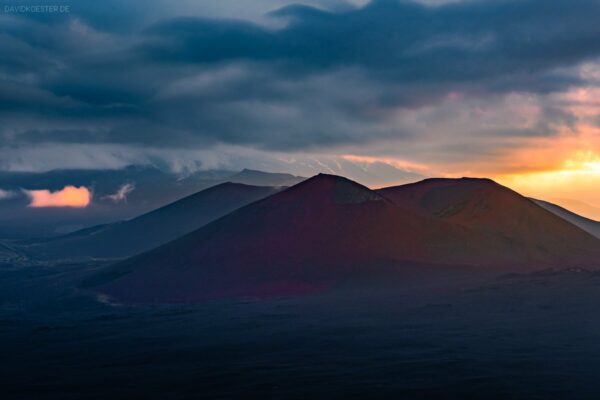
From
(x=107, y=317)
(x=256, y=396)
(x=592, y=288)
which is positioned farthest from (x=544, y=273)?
(x=256, y=396)

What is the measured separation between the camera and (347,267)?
96.9 metres

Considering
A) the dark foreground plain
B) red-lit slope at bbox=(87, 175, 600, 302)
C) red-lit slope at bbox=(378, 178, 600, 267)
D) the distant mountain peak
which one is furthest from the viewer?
the distant mountain peak

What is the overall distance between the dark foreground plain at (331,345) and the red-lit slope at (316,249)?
10230 millimetres

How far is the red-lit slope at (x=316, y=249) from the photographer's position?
312 ft

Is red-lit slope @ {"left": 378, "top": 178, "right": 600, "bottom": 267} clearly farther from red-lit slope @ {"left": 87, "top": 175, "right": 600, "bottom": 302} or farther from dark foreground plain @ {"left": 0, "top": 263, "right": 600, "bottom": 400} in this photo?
dark foreground plain @ {"left": 0, "top": 263, "right": 600, "bottom": 400}

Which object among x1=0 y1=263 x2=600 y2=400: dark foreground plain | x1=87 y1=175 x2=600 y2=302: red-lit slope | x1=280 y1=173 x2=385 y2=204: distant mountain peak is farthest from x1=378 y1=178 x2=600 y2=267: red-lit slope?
x1=0 y1=263 x2=600 y2=400: dark foreground plain

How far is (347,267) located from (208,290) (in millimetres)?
18798

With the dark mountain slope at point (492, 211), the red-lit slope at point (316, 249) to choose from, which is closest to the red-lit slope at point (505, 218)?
the dark mountain slope at point (492, 211)

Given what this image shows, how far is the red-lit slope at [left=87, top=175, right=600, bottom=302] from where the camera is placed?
95.1 meters

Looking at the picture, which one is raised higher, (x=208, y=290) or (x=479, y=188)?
(x=479, y=188)

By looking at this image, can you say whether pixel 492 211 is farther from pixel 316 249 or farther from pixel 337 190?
pixel 316 249

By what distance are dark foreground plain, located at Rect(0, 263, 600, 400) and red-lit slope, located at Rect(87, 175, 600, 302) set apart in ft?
33.6

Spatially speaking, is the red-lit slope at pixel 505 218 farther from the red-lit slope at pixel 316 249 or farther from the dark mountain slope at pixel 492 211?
the red-lit slope at pixel 316 249

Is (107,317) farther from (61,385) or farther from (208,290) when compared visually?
(61,385)
